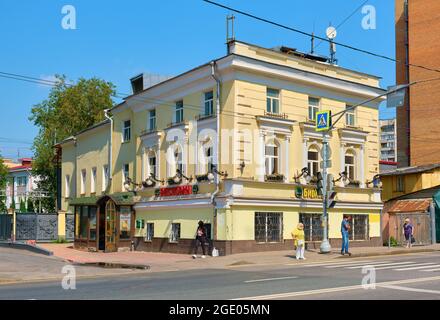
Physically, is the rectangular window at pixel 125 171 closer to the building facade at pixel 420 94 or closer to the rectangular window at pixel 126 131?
the rectangular window at pixel 126 131

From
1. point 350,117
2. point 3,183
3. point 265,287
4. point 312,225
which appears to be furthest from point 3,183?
point 265,287

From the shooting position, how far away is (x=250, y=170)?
2772 centimetres

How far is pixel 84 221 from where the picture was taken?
34.2m

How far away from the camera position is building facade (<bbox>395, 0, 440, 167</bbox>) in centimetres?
6191

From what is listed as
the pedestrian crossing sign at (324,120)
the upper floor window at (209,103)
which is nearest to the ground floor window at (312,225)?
the pedestrian crossing sign at (324,120)

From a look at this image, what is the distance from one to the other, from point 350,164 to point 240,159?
28.2 feet

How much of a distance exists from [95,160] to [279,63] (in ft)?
60.8

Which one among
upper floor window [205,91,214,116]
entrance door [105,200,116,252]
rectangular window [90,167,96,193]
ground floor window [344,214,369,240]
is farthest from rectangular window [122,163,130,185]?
ground floor window [344,214,369,240]

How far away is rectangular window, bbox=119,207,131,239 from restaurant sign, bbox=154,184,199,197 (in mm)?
2272

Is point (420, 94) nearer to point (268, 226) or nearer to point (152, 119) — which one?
point (152, 119)

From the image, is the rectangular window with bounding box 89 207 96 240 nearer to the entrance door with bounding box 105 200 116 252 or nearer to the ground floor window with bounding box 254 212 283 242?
the entrance door with bounding box 105 200 116 252

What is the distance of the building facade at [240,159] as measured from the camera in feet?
90.6
